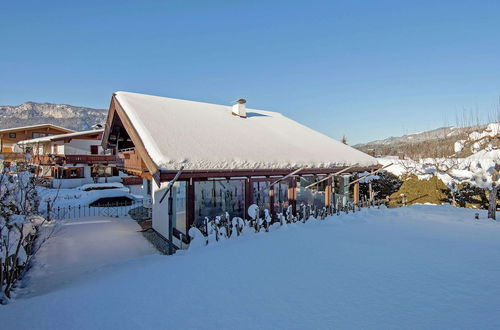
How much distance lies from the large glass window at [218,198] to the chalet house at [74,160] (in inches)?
977

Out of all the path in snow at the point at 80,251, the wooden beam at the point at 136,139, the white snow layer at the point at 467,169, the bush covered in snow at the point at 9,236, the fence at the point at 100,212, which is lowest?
the path in snow at the point at 80,251

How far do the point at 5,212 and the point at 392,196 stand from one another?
1917cm

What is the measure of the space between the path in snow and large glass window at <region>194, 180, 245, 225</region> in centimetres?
243

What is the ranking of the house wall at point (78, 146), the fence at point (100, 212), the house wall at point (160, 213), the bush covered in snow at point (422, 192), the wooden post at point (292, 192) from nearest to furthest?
the house wall at point (160, 213) → the wooden post at point (292, 192) → the fence at point (100, 212) → the bush covered in snow at point (422, 192) → the house wall at point (78, 146)

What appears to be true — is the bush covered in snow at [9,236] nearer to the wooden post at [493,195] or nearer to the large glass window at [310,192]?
the large glass window at [310,192]

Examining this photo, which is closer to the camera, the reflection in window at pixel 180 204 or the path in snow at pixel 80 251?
the path in snow at pixel 80 251

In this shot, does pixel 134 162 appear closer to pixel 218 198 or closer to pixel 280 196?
pixel 218 198

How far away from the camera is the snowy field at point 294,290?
3797mm

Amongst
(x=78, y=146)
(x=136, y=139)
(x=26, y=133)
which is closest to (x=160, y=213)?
(x=136, y=139)

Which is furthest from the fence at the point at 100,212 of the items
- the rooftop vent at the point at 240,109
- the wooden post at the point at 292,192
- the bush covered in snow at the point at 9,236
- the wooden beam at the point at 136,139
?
the bush covered in snow at the point at 9,236

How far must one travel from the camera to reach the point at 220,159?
30.4 ft

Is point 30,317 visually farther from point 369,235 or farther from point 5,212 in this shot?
point 369,235

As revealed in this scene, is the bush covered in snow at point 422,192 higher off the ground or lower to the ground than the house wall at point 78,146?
lower

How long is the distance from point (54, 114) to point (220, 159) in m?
156
